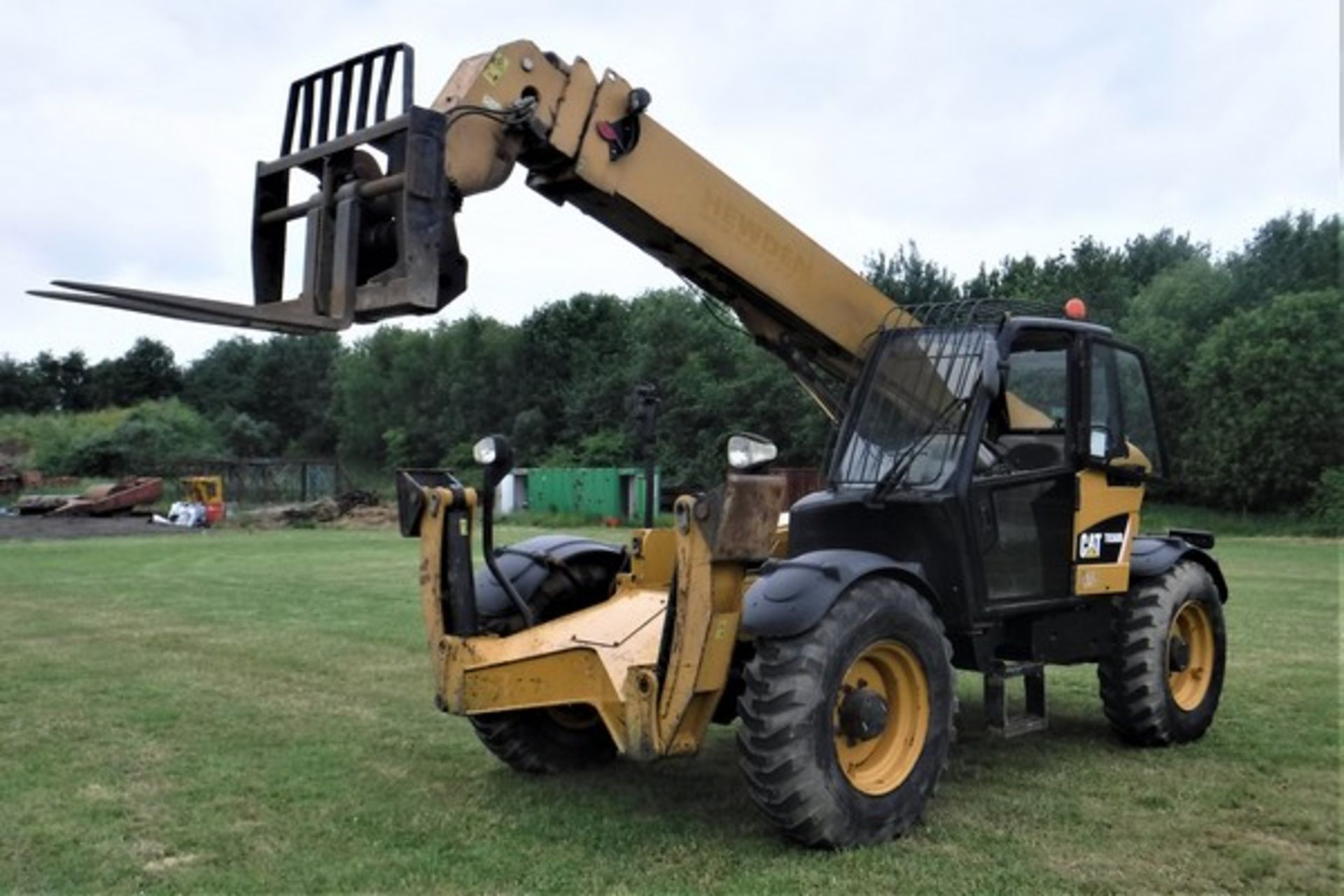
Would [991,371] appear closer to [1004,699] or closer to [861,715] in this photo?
[1004,699]

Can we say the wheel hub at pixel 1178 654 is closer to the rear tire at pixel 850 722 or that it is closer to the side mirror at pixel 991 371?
the side mirror at pixel 991 371

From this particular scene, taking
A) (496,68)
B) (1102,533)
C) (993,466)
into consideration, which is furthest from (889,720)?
(496,68)

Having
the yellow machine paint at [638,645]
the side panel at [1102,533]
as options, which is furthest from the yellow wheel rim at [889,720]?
the side panel at [1102,533]

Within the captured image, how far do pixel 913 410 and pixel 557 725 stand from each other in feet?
8.19

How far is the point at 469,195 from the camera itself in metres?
5.43

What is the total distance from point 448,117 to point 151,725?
4494 mm

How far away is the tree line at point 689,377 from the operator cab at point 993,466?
3.68ft

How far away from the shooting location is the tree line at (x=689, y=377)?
35.0 meters

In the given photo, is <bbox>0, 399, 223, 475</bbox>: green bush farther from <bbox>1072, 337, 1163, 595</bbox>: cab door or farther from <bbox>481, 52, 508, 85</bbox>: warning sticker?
<bbox>481, 52, 508, 85</bbox>: warning sticker

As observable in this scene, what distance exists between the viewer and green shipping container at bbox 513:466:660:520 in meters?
41.2

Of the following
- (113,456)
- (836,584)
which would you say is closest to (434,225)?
(836,584)

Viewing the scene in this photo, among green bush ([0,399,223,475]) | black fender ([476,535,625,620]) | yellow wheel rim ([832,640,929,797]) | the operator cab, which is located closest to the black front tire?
black fender ([476,535,625,620])

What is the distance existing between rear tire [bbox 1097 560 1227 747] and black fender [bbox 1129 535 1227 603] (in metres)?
0.05

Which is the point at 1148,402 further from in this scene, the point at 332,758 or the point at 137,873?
the point at 137,873
